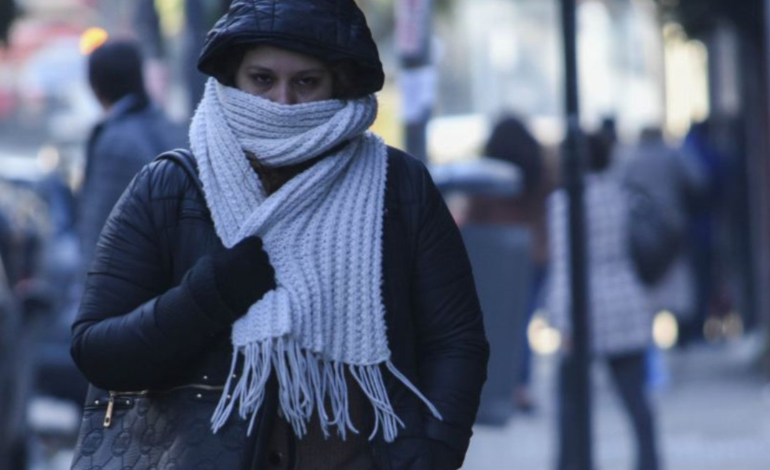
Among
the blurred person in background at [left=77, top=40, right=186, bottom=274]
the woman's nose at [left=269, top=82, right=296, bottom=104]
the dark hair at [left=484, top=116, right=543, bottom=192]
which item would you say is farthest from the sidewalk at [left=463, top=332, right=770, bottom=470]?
the woman's nose at [left=269, top=82, right=296, bottom=104]

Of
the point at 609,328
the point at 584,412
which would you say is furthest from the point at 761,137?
the point at 584,412

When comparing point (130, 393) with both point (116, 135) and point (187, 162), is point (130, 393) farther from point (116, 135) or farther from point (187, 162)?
point (116, 135)

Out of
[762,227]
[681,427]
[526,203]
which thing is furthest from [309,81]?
[762,227]

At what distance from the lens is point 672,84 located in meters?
32.3

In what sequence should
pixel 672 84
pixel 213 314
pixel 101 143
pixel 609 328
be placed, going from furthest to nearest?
1. pixel 672 84
2. pixel 609 328
3. pixel 101 143
4. pixel 213 314

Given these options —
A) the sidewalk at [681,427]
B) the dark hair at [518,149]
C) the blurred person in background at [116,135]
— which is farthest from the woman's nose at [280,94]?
the dark hair at [518,149]

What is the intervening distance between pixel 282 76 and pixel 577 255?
4299 mm

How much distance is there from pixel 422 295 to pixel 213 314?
41 cm

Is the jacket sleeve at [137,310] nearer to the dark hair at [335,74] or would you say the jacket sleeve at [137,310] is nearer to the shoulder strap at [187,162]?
the shoulder strap at [187,162]

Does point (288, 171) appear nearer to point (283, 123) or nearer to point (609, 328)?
point (283, 123)

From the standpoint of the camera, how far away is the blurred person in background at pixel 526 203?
12.3m

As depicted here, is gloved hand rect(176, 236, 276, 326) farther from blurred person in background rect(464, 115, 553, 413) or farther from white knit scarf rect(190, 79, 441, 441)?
blurred person in background rect(464, 115, 553, 413)

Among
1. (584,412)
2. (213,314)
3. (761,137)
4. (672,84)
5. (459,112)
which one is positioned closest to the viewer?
(213,314)

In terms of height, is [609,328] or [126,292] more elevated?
[126,292]
